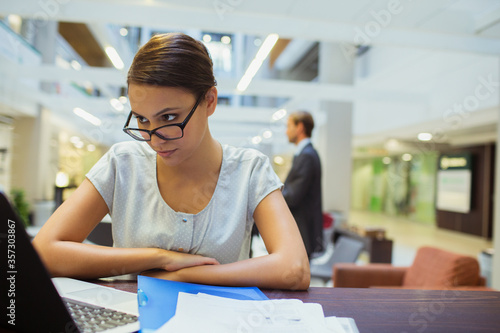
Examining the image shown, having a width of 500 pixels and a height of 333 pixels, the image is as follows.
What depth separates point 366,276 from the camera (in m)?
3.55

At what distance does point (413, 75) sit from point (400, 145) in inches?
117

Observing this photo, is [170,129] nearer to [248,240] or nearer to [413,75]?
[248,240]

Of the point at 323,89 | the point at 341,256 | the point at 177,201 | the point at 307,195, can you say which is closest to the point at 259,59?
the point at 307,195

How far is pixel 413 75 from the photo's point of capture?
9062 mm

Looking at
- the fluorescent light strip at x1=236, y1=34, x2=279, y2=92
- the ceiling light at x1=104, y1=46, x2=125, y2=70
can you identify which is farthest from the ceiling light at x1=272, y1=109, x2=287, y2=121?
the ceiling light at x1=104, y1=46, x2=125, y2=70

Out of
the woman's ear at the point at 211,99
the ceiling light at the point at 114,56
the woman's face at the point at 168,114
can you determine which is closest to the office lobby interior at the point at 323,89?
the ceiling light at the point at 114,56

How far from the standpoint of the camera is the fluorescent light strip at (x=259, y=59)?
170 inches

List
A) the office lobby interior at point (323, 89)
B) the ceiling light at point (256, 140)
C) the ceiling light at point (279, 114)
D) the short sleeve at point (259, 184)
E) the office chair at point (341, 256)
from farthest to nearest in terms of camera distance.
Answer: the ceiling light at point (256, 140) → the ceiling light at point (279, 114) → the office lobby interior at point (323, 89) → the office chair at point (341, 256) → the short sleeve at point (259, 184)

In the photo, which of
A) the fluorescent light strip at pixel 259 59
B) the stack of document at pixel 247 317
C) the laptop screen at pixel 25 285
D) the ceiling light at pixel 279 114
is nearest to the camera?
the laptop screen at pixel 25 285

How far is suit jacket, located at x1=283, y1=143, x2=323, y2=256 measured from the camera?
3039 millimetres

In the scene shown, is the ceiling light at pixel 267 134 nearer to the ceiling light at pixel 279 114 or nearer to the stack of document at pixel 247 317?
the ceiling light at pixel 279 114

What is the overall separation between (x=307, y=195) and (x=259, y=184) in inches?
76.2

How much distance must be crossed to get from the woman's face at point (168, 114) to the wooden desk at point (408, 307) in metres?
0.40

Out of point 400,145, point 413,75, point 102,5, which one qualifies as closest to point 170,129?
point 102,5
